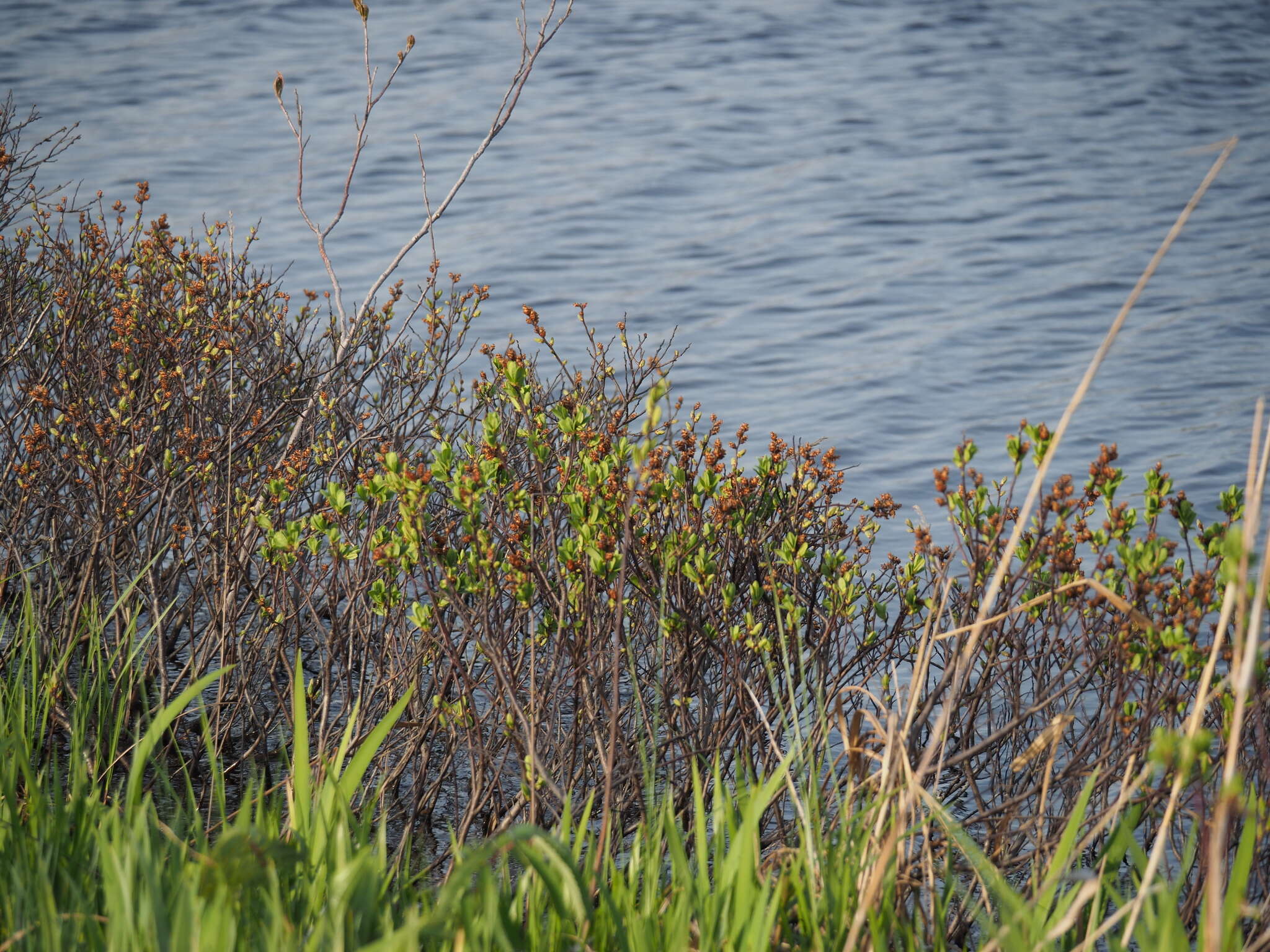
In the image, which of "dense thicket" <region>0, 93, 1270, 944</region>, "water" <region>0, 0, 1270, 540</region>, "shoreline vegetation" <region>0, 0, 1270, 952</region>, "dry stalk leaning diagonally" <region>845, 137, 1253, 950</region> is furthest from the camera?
"water" <region>0, 0, 1270, 540</region>

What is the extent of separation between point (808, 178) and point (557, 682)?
15.7 metres

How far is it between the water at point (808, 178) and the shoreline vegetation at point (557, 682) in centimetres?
491

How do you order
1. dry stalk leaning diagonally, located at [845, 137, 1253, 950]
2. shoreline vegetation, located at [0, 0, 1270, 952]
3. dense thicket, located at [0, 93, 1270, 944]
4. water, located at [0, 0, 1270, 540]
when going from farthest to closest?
water, located at [0, 0, 1270, 540] → dense thicket, located at [0, 93, 1270, 944] → shoreline vegetation, located at [0, 0, 1270, 952] → dry stalk leaning diagonally, located at [845, 137, 1253, 950]

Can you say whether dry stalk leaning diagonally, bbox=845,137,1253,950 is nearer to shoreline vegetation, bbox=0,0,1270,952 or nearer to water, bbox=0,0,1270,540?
shoreline vegetation, bbox=0,0,1270,952

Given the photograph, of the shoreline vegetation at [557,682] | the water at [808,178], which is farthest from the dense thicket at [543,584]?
the water at [808,178]

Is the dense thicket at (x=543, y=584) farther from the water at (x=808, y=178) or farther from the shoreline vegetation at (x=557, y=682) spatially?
the water at (x=808, y=178)

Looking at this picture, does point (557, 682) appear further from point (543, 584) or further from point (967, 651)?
point (967, 651)

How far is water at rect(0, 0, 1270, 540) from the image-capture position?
35.7 ft

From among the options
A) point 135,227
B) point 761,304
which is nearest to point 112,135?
point 761,304

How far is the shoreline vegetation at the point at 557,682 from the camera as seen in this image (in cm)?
217

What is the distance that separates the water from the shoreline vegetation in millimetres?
4908

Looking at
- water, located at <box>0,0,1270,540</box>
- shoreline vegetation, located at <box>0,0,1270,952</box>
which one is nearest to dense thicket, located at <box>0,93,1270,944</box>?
shoreline vegetation, located at <box>0,0,1270,952</box>

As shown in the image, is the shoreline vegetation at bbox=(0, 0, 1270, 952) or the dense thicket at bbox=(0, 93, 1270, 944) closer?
the shoreline vegetation at bbox=(0, 0, 1270, 952)

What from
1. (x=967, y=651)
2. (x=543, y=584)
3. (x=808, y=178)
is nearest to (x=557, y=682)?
(x=543, y=584)
